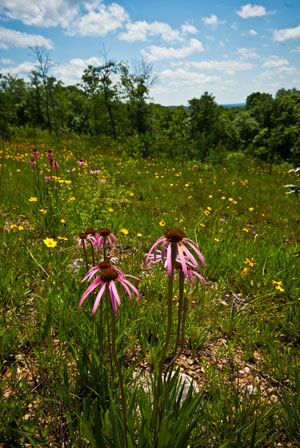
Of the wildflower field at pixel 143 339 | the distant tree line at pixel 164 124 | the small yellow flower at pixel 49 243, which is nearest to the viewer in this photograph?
the wildflower field at pixel 143 339

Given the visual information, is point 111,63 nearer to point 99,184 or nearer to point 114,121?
point 114,121

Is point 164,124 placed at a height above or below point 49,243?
above

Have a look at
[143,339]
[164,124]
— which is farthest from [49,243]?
[164,124]

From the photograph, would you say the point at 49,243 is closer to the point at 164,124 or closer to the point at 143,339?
the point at 143,339

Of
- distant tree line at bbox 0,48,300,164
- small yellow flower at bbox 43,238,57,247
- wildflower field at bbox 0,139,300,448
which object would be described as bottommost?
wildflower field at bbox 0,139,300,448

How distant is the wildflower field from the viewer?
943 millimetres

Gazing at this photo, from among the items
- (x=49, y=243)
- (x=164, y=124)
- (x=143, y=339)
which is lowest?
(x=143, y=339)

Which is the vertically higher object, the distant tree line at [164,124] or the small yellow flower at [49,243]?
the distant tree line at [164,124]

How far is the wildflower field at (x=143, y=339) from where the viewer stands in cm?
94

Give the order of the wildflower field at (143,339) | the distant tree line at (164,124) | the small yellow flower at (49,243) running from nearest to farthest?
the wildflower field at (143,339)
the small yellow flower at (49,243)
the distant tree line at (164,124)

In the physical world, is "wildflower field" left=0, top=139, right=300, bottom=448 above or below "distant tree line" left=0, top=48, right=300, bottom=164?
below

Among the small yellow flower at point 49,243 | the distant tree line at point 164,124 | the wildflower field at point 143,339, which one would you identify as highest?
the distant tree line at point 164,124

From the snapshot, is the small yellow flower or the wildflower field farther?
the small yellow flower

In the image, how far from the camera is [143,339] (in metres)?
1.66
